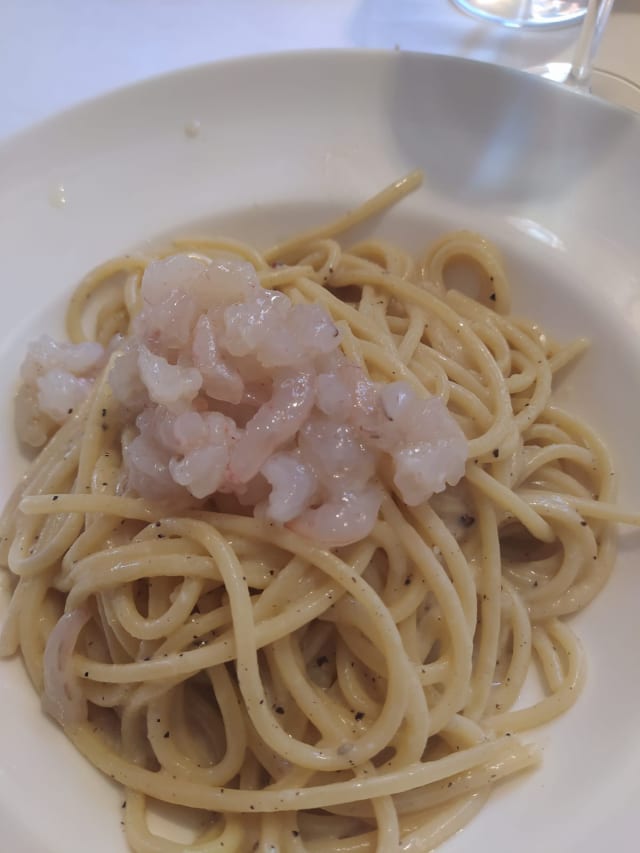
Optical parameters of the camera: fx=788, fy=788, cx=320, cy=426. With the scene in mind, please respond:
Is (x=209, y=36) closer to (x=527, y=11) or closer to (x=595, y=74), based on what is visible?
(x=527, y=11)

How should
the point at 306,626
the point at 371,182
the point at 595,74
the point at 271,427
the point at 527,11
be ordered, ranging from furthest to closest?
the point at 527,11, the point at 595,74, the point at 371,182, the point at 306,626, the point at 271,427

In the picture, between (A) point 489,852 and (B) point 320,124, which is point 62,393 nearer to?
(B) point 320,124

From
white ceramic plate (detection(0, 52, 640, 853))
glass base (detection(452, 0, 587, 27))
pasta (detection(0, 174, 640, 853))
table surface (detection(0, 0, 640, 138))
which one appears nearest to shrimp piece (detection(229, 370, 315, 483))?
pasta (detection(0, 174, 640, 853))

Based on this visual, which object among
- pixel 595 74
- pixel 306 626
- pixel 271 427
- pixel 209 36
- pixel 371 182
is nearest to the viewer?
pixel 271 427

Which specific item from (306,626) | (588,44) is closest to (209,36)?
(588,44)

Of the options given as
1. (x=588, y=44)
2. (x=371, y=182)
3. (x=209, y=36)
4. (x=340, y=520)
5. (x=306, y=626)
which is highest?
(x=588, y=44)

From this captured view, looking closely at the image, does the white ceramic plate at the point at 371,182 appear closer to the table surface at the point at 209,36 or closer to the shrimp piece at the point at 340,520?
the table surface at the point at 209,36

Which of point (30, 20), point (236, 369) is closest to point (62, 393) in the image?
point (236, 369)

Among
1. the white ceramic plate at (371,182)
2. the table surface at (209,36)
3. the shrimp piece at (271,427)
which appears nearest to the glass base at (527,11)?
the table surface at (209,36)
